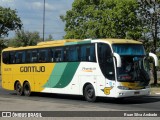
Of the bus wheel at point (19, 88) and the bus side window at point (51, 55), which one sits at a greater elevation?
the bus side window at point (51, 55)

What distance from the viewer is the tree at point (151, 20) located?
40.2 metres

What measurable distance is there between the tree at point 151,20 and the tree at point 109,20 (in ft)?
2.97

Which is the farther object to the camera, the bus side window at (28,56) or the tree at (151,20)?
the tree at (151,20)

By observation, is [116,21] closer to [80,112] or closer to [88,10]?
[88,10]

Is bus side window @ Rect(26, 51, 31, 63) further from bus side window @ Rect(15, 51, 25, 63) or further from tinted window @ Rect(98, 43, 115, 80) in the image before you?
tinted window @ Rect(98, 43, 115, 80)

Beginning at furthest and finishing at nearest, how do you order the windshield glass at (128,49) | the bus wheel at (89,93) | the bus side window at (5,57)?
the bus side window at (5,57), the bus wheel at (89,93), the windshield glass at (128,49)

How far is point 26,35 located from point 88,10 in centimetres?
6372

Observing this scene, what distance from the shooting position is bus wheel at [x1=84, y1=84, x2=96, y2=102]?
76.4ft

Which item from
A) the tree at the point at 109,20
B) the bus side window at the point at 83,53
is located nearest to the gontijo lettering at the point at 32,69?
the bus side window at the point at 83,53

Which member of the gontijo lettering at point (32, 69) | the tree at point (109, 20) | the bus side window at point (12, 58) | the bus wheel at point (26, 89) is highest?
the tree at point (109, 20)

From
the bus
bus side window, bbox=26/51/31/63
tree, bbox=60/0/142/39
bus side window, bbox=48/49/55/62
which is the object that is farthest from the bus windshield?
tree, bbox=60/0/142/39

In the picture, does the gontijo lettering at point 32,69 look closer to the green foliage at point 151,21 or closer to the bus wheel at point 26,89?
the bus wheel at point 26,89

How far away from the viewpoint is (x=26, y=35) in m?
103

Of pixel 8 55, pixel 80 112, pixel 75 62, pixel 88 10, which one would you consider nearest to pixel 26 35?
pixel 88 10
